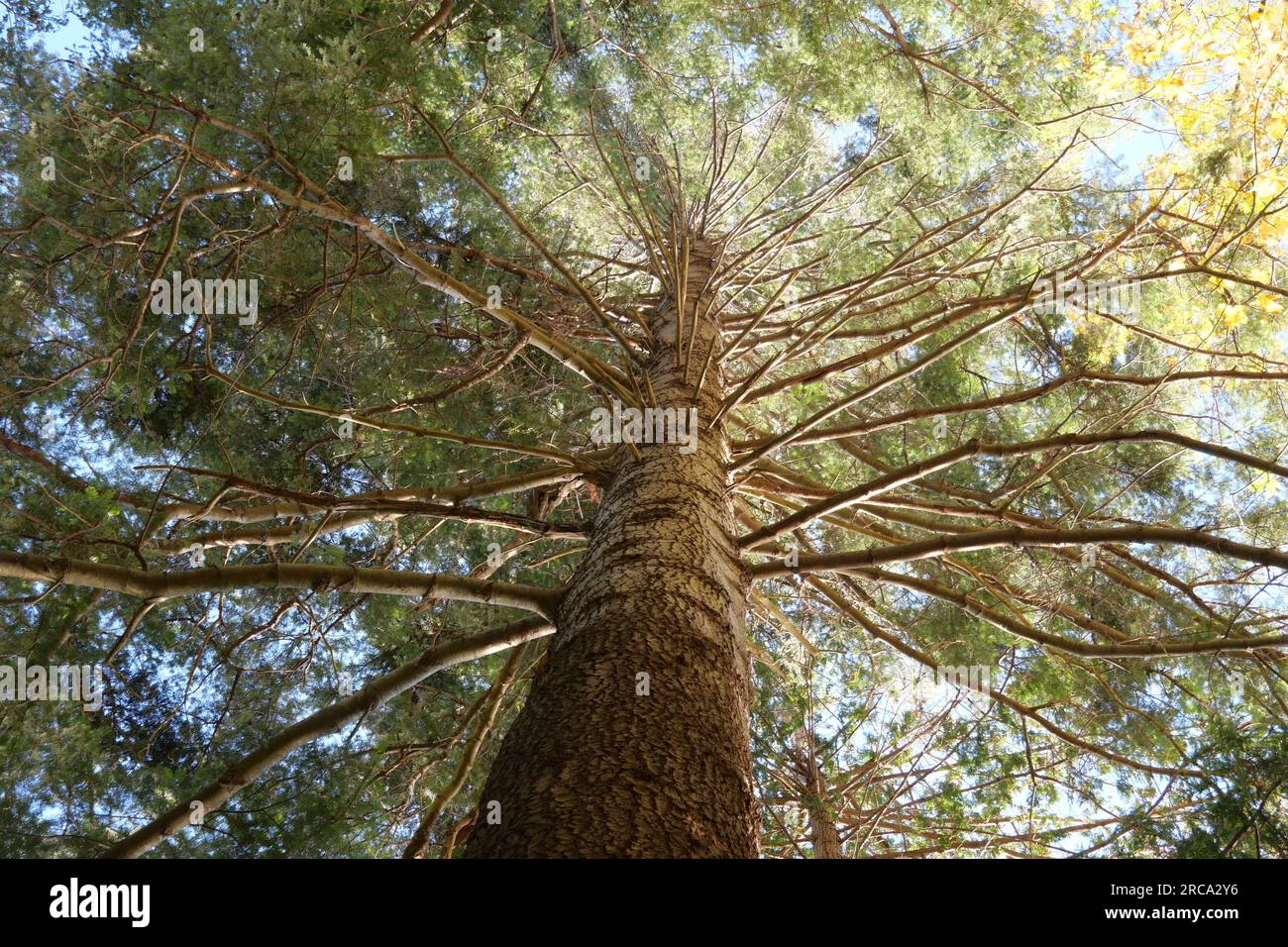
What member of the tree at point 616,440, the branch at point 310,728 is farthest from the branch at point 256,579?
the branch at point 310,728

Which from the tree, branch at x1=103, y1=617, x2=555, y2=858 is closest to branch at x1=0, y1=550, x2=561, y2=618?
the tree

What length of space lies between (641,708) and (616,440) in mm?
1737

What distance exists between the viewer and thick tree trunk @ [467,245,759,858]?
5.01 feet

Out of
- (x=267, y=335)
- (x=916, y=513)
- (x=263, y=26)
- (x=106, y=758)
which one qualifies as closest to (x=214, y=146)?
(x=263, y=26)

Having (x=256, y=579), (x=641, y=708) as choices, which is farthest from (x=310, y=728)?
(x=641, y=708)

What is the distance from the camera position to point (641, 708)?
6.05 feet

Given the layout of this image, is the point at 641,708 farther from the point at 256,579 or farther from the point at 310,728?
the point at 256,579

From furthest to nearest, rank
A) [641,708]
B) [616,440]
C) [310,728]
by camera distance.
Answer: [616,440] < [310,728] < [641,708]

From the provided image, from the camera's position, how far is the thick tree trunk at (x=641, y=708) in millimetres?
1528

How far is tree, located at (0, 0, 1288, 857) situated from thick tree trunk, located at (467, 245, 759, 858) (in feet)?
0.06

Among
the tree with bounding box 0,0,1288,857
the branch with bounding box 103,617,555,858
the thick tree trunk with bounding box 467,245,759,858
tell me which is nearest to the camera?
the thick tree trunk with bounding box 467,245,759,858

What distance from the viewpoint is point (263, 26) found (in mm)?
4055

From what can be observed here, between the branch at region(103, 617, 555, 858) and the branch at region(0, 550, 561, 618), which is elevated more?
the branch at region(0, 550, 561, 618)

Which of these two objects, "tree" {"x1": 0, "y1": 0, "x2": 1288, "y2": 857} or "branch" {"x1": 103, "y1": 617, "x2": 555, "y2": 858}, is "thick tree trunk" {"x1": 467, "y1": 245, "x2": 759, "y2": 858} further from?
"branch" {"x1": 103, "y1": 617, "x2": 555, "y2": 858}
